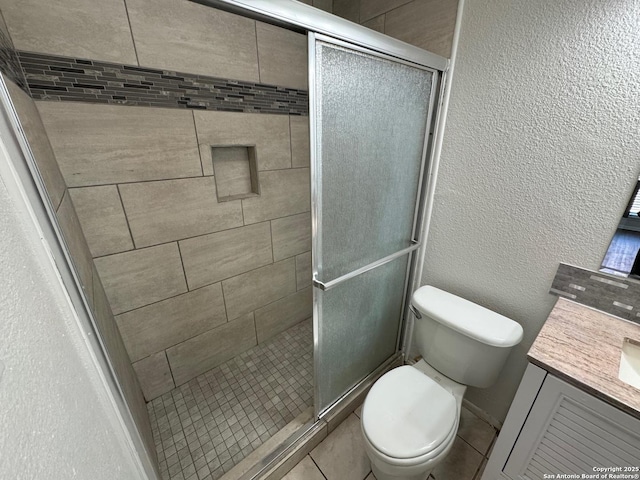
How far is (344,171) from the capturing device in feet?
3.37

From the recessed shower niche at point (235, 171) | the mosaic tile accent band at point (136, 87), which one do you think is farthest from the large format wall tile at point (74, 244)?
the recessed shower niche at point (235, 171)

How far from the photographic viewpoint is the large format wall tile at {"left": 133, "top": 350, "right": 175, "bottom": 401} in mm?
1508

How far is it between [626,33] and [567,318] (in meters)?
0.97

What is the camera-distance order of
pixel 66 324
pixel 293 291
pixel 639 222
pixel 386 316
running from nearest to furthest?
pixel 66 324
pixel 639 222
pixel 386 316
pixel 293 291

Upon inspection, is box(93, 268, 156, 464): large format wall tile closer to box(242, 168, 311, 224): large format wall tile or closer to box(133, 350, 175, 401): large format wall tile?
box(133, 350, 175, 401): large format wall tile

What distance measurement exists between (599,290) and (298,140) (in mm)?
1658

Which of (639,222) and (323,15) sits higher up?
(323,15)

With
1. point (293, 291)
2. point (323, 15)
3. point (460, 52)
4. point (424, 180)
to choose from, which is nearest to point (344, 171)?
point (323, 15)

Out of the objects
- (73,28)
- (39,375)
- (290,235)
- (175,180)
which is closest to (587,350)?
(39,375)

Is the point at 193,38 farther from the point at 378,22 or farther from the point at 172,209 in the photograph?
the point at 378,22

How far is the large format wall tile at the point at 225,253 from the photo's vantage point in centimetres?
152

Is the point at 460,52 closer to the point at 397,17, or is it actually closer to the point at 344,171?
the point at 397,17

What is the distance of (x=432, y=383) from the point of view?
1.24m

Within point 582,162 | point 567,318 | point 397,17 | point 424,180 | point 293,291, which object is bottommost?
point 293,291
